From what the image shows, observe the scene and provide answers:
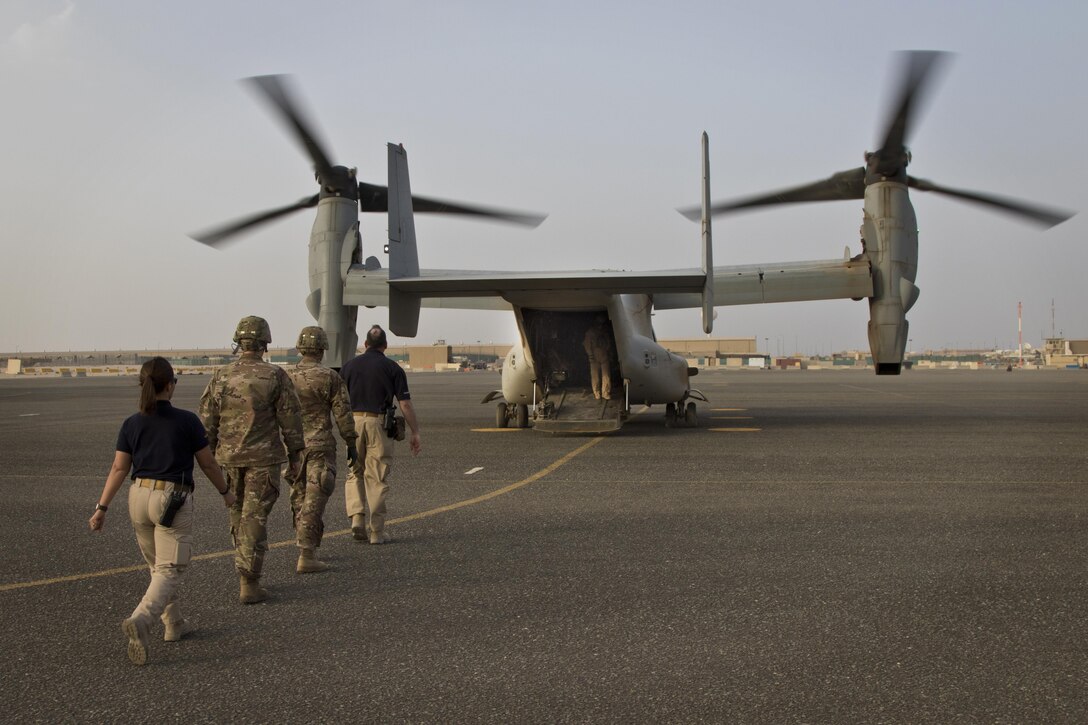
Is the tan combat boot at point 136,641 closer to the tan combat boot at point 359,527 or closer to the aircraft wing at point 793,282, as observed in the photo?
the tan combat boot at point 359,527

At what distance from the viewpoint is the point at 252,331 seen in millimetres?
6113

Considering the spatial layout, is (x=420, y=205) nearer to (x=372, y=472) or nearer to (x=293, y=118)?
(x=293, y=118)

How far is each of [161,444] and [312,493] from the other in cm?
181

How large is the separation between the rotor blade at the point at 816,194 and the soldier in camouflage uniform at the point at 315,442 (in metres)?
13.4

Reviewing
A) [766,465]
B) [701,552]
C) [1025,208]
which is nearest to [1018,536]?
[701,552]

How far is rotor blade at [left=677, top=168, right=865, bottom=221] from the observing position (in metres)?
19.5

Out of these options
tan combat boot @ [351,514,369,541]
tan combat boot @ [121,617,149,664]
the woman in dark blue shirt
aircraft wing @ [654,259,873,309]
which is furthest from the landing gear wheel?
tan combat boot @ [121,617,149,664]

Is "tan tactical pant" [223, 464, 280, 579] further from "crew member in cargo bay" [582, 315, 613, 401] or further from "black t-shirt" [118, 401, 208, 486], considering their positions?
"crew member in cargo bay" [582, 315, 613, 401]

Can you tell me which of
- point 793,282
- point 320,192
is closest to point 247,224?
point 320,192

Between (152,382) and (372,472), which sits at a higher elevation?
(152,382)

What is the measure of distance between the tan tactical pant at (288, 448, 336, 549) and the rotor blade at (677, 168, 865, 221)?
1381 centimetres

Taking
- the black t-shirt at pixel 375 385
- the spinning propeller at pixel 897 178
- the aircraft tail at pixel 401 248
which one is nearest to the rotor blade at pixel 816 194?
the spinning propeller at pixel 897 178

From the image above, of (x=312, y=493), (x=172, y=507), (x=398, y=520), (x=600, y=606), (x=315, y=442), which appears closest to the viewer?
(x=172, y=507)

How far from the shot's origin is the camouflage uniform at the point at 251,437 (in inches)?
226
